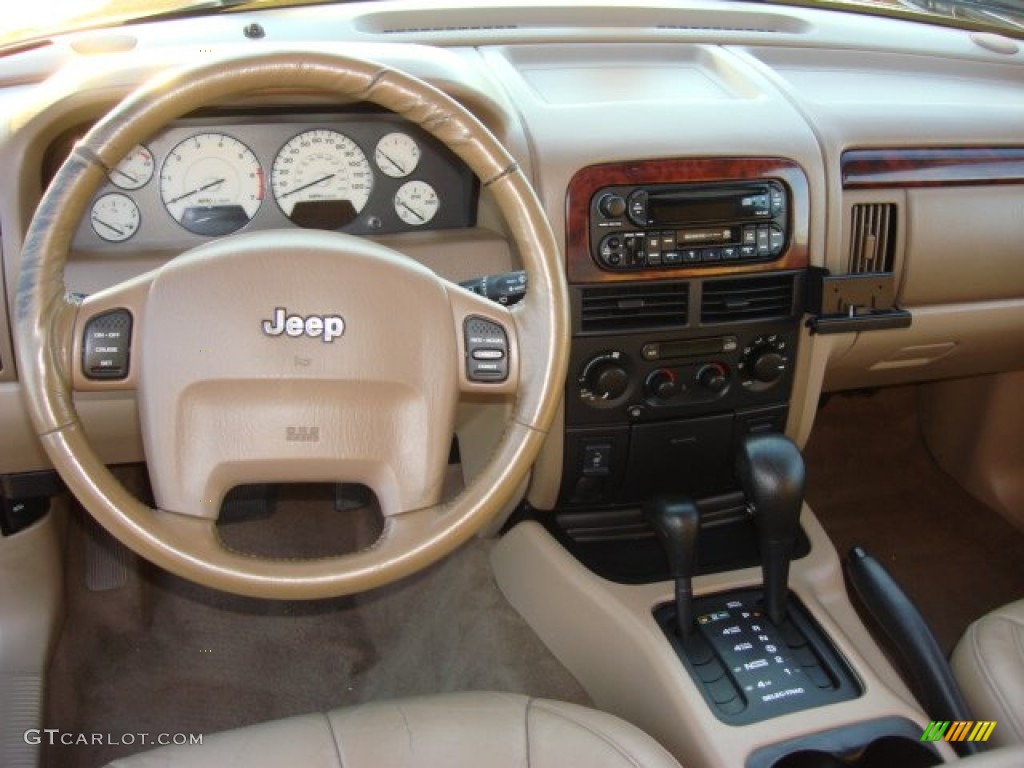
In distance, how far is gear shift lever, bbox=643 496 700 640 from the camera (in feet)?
5.68

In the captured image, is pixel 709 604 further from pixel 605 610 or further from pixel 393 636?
pixel 393 636

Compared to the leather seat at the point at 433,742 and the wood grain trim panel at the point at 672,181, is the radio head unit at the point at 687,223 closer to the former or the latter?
the wood grain trim panel at the point at 672,181

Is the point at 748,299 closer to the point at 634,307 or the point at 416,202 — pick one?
the point at 634,307

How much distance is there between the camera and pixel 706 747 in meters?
1.63

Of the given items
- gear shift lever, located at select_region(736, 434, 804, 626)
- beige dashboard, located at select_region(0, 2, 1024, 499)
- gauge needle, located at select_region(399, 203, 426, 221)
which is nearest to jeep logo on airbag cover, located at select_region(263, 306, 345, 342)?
beige dashboard, located at select_region(0, 2, 1024, 499)

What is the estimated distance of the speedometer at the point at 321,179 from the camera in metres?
1.69

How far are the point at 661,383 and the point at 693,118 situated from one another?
46 centimetres

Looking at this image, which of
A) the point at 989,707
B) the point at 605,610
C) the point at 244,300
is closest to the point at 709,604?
the point at 605,610

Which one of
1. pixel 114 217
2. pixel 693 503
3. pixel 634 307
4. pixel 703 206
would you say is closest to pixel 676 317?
pixel 634 307

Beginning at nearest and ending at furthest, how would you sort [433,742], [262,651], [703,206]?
1. [433,742]
2. [703,206]
3. [262,651]

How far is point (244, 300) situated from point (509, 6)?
1126 mm

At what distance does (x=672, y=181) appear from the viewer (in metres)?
1.72

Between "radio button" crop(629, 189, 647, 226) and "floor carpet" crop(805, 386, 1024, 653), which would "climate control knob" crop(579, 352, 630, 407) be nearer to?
"radio button" crop(629, 189, 647, 226)

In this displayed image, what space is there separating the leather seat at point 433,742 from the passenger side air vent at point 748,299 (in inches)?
28.5
